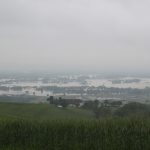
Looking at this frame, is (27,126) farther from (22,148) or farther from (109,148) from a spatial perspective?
(109,148)

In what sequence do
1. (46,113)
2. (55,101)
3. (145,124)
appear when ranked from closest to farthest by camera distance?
(145,124)
(46,113)
(55,101)

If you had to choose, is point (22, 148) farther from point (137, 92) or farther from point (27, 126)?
point (137, 92)

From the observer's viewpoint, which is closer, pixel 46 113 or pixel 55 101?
pixel 46 113

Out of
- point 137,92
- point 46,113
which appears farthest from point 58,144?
point 137,92

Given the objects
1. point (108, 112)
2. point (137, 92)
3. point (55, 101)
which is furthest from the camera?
point (137, 92)
